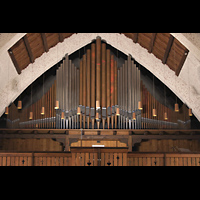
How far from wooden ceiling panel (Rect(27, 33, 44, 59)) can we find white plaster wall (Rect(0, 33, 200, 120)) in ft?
0.75

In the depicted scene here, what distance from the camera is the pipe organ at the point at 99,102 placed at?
39.9 feet

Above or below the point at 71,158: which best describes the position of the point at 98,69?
above

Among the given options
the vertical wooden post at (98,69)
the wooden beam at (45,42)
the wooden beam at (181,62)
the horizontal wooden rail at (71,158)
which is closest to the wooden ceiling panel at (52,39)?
the wooden beam at (45,42)

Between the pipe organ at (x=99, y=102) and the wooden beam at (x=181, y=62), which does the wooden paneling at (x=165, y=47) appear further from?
the pipe organ at (x=99, y=102)

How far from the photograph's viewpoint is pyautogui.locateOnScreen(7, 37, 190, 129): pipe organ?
12156mm

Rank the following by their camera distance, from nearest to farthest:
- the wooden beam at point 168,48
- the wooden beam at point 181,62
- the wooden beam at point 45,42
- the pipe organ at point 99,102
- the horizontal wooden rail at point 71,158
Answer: the horizontal wooden rail at point 71,158
the wooden beam at point 181,62
the wooden beam at point 168,48
the pipe organ at point 99,102
the wooden beam at point 45,42

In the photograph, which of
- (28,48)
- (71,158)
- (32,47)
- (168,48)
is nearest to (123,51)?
(168,48)

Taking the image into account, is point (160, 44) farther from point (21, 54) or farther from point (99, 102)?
point (21, 54)

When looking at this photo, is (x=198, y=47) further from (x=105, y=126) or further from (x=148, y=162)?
(x=105, y=126)

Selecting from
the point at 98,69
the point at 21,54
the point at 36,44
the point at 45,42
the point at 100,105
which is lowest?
the point at 100,105

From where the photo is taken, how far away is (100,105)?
40.3 ft

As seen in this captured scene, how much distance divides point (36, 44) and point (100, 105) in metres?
3.23

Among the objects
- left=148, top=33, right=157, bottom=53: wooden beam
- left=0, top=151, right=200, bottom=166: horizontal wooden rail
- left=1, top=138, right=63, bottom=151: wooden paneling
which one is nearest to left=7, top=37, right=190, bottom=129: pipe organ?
left=1, top=138, right=63, bottom=151: wooden paneling

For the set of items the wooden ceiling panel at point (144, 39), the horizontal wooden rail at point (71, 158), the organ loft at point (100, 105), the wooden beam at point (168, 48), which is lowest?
the horizontal wooden rail at point (71, 158)
